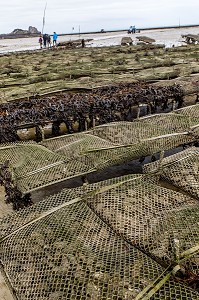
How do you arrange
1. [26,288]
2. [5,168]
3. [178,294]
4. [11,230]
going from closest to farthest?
[178,294] → [26,288] → [11,230] → [5,168]

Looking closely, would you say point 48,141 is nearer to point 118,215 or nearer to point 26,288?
point 118,215

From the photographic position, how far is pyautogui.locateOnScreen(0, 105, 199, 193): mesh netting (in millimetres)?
8679

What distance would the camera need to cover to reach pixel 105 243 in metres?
5.62

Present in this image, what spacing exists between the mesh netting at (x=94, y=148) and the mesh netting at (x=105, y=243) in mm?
1660

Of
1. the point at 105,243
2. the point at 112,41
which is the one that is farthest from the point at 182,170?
the point at 112,41

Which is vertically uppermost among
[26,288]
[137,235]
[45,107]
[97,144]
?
[45,107]

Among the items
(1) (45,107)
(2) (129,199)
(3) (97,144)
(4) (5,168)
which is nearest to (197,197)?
(2) (129,199)

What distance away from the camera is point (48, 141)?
35.4 feet

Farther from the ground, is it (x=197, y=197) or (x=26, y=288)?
(x=197, y=197)

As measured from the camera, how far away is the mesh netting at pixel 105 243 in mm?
4656

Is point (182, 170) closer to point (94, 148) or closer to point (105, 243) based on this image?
point (94, 148)

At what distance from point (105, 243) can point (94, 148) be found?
174 inches

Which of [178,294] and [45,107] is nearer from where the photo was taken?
[178,294]

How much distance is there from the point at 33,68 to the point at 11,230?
20678mm
